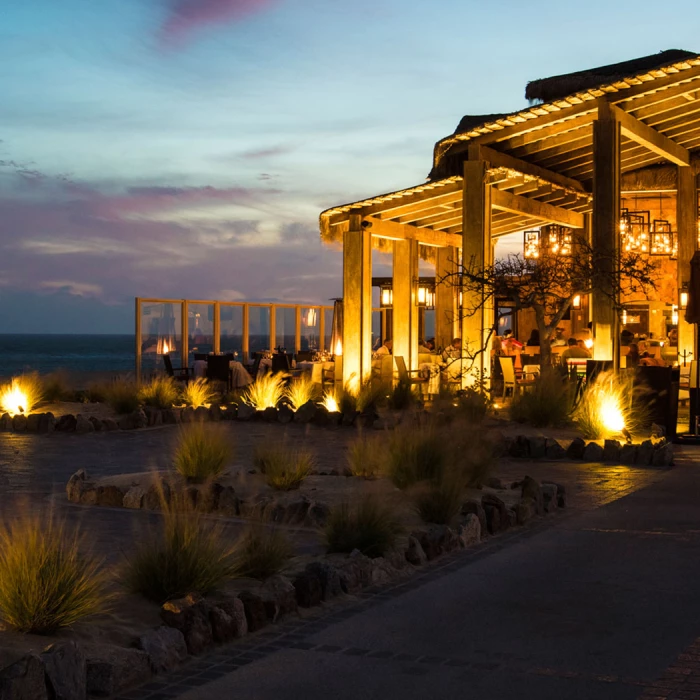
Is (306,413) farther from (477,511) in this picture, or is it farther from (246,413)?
(477,511)

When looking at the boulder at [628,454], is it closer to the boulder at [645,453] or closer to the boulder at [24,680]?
the boulder at [645,453]

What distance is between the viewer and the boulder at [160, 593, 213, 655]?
418cm

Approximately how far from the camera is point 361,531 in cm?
567

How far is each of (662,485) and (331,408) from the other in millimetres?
7269

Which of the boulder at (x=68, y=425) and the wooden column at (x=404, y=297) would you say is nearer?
the boulder at (x=68, y=425)

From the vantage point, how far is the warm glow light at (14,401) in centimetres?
1523

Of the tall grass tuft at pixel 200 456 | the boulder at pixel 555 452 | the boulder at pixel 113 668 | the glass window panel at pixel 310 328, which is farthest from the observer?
the glass window panel at pixel 310 328

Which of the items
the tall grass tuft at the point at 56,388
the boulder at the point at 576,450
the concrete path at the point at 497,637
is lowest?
the concrete path at the point at 497,637

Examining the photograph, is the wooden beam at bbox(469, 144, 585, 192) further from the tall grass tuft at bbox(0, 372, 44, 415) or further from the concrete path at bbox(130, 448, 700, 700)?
the concrete path at bbox(130, 448, 700, 700)

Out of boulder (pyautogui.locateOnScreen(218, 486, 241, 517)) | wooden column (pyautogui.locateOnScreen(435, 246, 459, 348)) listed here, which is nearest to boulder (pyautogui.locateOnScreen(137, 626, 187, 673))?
boulder (pyautogui.locateOnScreen(218, 486, 241, 517))

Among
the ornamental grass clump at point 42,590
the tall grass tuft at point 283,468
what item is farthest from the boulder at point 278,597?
the tall grass tuft at point 283,468

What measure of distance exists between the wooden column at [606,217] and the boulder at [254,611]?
10.5 meters

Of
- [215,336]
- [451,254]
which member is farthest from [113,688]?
[215,336]

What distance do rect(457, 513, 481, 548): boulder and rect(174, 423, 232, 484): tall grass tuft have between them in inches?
94.1
